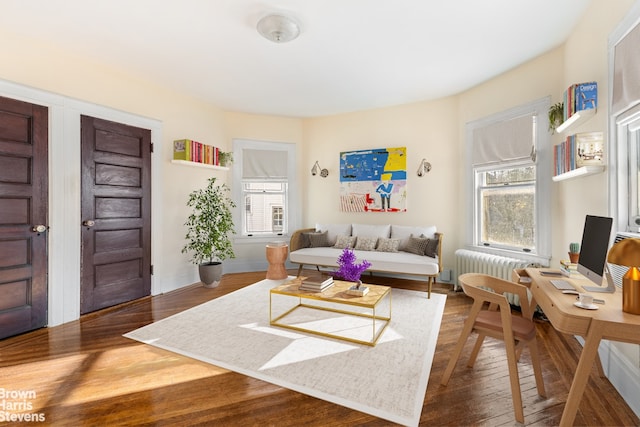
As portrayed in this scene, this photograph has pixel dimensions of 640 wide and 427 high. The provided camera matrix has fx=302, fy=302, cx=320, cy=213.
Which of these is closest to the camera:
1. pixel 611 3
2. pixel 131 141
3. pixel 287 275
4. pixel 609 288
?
pixel 609 288

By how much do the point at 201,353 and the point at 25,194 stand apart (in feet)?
7.59

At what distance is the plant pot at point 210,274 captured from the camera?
4406 millimetres

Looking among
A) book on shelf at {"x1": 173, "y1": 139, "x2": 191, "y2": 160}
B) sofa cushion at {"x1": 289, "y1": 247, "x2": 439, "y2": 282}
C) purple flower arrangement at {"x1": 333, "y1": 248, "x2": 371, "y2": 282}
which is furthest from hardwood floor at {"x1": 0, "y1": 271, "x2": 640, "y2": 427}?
book on shelf at {"x1": 173, "y1": 139, "x2": 191, "y2": 160}

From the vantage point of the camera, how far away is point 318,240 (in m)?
5.11

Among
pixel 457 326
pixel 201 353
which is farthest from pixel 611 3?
pixel 201 353

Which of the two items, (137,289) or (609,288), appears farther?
(137,289)

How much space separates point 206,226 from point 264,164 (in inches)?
66.7

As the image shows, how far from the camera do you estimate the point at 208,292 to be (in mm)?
4234

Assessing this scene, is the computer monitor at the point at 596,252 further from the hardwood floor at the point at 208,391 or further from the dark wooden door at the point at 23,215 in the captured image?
the dark wooden door at the point at 23,215

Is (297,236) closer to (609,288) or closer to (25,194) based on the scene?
(25,194)

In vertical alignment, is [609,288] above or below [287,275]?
above

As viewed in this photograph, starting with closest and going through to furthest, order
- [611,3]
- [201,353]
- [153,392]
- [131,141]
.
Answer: [153,392], [611,3], [201,353], [131,141]

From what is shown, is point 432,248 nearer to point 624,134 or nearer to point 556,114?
point 556,114

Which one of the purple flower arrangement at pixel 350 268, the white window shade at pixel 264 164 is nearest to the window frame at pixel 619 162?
the purple flower arrangement at pixel 350 268
